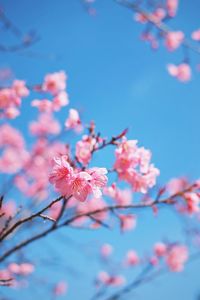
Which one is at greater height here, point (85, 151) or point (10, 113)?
point (10, 113)

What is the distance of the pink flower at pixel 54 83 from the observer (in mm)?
4986

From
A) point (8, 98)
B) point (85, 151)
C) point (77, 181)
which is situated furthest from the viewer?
point (8, 98)

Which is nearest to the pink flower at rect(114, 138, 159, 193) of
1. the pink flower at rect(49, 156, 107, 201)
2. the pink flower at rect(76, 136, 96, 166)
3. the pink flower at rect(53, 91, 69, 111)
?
the pink flower at rect(76, 136, 96, 166)

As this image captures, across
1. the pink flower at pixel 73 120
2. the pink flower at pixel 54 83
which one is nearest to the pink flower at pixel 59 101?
the pink flower at pixel 54 83

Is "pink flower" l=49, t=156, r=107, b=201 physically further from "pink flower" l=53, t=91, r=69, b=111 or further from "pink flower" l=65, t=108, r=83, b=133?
"pink flower" l=53, t=91, r=69, b=111

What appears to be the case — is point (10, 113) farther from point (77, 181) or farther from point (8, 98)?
point (77, 181)

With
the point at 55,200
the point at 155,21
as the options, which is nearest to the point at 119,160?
the point at 55,200

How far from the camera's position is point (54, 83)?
16.6 ft

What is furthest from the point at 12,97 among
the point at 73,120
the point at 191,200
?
the point at 191,200

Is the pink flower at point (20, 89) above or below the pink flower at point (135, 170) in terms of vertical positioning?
above

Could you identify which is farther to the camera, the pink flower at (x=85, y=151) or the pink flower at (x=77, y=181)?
the pink flower at (x=85, y=151)

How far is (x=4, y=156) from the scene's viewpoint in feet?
38.3

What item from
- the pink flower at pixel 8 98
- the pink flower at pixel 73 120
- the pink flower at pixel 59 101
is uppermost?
the pink flower at pixel 8 98

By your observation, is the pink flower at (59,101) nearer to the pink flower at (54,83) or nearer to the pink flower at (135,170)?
the pink flower at (54,83)
